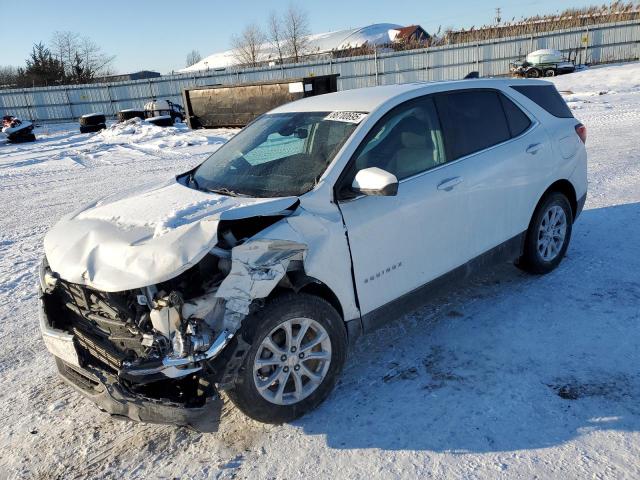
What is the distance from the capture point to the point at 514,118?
429cm

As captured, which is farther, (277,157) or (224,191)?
(277,157)

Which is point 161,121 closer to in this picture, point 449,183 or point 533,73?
point 449,183

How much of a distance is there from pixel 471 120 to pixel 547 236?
135 cm

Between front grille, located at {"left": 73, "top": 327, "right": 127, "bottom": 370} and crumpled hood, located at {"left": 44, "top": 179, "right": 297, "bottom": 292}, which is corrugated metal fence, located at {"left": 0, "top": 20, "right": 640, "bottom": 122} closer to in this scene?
crumpled hood, located at {"left": 44, "top": 179, "right": 297, "bottom": 292}

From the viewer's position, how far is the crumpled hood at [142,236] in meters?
2.51

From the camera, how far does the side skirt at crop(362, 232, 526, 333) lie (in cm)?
328

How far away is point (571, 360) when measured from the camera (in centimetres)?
327

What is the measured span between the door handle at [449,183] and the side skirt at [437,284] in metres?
0.60

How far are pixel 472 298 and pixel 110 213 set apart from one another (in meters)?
2.88

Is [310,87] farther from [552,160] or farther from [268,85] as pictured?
[552,160]

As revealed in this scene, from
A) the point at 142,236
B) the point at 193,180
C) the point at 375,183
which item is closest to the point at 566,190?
the point at 375,183

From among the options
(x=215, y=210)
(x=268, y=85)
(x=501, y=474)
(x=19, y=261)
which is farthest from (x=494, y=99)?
(x=268, y=85)

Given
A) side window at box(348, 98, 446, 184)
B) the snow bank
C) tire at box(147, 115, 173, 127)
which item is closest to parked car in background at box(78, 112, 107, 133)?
the snow bank

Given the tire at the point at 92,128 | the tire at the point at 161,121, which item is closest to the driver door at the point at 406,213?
the tire at the point at 161,121
